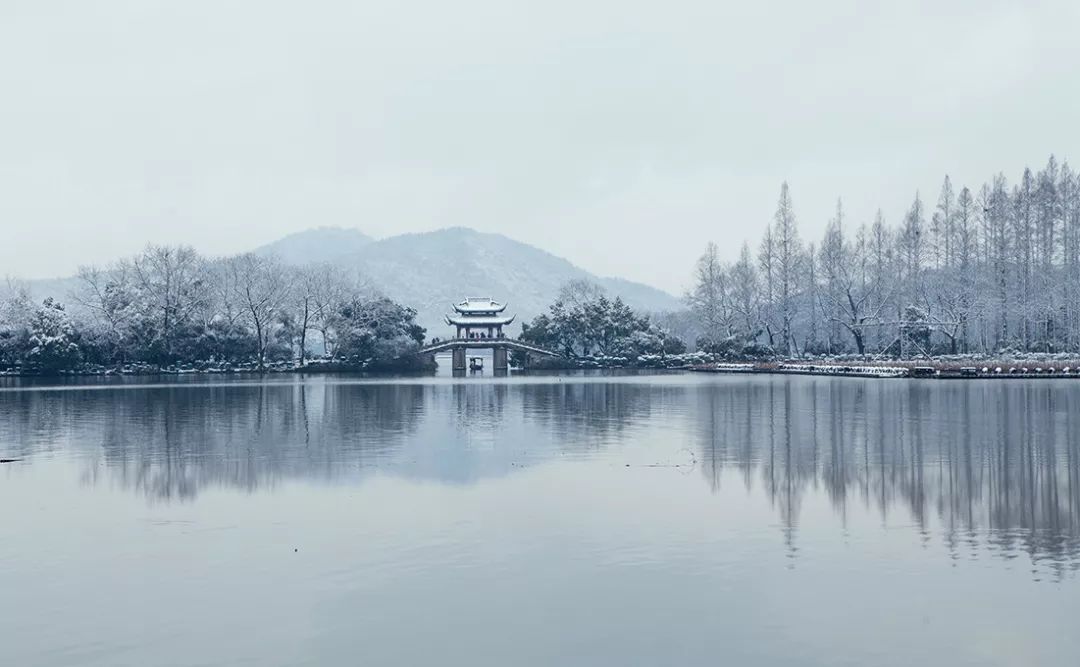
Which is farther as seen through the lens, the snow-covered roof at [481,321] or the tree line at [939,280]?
the snow-covered roof at [481,321]

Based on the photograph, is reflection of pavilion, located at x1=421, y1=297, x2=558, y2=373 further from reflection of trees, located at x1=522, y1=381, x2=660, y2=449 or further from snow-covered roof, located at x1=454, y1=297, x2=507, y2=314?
reflection of trees, located at x1=522, y1=381, x2=660, y2=449

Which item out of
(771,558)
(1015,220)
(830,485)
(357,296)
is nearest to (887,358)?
(1015,220)

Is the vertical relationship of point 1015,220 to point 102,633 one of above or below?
above

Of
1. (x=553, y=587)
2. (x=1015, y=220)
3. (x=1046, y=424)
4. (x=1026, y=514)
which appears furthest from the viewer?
(x=1015, y=220)

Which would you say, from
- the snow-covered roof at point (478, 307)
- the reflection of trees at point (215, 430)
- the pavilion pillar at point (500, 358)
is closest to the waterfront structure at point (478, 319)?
the snow-covered roof at point (478, 307)

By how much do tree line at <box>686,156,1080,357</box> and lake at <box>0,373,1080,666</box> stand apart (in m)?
42.9

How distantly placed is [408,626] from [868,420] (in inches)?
846

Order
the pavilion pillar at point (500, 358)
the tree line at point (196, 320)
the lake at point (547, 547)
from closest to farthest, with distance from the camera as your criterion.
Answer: the lake at point (547, 547)
the tree line at point (196, 320)
the pavilion pillar at point (500, 358)

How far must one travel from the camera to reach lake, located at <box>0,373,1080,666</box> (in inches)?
358

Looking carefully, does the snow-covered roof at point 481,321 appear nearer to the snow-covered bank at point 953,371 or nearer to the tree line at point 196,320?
Result: the tree line at point 196,320

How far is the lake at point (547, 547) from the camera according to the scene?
9.10m

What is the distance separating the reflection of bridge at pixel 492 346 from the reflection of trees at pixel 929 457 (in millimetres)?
48252

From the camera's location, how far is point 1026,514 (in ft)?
46.2

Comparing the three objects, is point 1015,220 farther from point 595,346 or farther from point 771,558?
point 771,558
